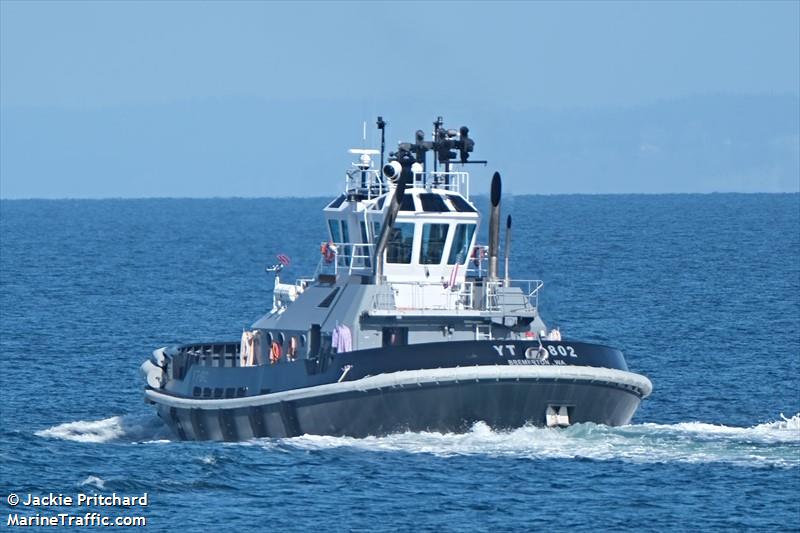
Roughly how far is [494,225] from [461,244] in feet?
3.20

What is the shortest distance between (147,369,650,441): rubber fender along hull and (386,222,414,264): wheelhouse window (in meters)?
5.35

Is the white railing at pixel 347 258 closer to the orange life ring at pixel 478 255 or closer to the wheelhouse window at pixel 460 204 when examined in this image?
the wheelhouse window at pixel 460 204

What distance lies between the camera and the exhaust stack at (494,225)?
48688mm

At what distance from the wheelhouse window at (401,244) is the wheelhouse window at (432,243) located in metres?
0.32

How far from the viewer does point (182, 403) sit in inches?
1951

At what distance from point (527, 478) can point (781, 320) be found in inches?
1711

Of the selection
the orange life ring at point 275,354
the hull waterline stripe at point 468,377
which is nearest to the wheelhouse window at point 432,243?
the orange life ring at point 275,354

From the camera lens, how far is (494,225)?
161 feet

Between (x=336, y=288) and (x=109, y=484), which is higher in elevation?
(x=336, y=288)

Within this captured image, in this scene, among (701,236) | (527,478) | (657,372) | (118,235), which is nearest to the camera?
(527,478)

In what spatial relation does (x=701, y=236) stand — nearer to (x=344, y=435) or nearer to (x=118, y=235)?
(x=118, y=235)

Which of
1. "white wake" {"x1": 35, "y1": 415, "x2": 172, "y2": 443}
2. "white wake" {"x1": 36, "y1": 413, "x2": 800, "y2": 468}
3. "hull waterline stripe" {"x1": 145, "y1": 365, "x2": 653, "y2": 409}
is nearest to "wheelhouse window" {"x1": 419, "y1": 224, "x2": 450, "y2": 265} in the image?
"hull waterline stripe" {"x1": 145, "y1": 365, "x2": 653, "y2": 409}

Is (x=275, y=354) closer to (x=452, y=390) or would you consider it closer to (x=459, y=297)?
(x=459, y=297)

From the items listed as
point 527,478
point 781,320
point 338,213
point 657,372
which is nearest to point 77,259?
point 781,320
